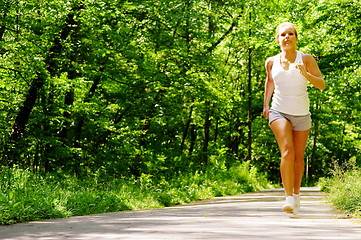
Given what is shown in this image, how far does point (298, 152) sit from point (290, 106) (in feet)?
2.10

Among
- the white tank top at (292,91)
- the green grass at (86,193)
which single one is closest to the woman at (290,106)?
the white tank top at (292,91)

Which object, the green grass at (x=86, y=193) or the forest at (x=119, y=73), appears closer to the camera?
the green grass at (x=86, y=193)

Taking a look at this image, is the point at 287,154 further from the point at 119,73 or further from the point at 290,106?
the point at 119,73

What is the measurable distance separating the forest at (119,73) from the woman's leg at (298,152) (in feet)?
25.9

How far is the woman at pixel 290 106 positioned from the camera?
19.4ft

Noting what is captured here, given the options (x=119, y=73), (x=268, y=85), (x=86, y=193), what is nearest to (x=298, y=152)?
(x=268, y=85)

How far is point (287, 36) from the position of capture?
19.8 feet

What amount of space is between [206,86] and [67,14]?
21.0 feet

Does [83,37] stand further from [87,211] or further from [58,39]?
[87,211]

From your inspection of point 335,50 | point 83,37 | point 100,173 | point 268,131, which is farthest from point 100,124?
point 268,131

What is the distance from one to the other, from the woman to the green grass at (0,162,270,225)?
3525 millimetres

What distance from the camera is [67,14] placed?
15875 millimetres

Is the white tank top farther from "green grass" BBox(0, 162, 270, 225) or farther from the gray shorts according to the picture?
"green grass" BBox(0, 162, 270, 225)

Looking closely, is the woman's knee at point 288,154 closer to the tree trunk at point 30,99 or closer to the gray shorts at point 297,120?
the gray shorts at point 297,120
